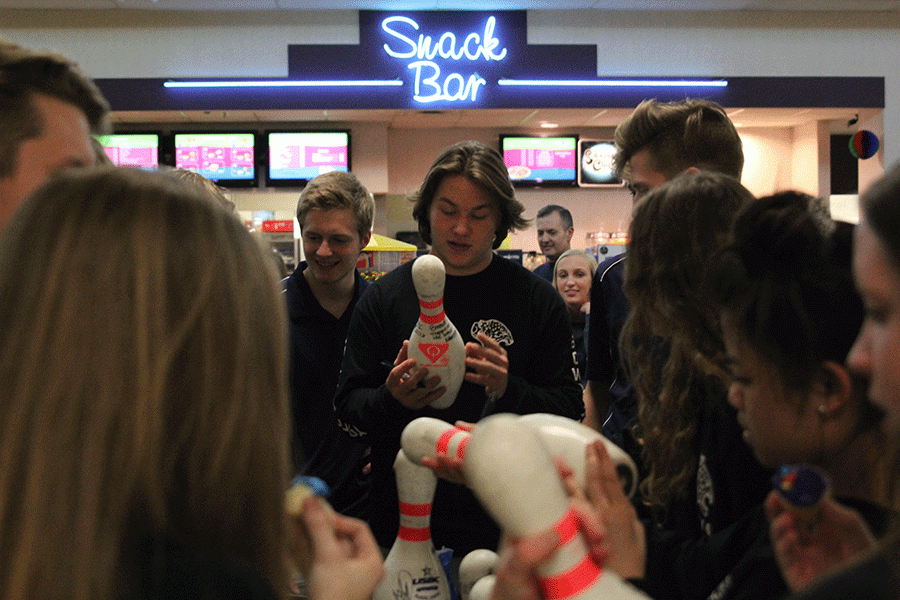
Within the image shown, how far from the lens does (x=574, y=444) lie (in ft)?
3.55

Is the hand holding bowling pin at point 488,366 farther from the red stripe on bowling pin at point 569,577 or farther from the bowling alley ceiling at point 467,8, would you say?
→ the bowling alley ceiling at point 467,8

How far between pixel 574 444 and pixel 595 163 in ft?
23.2

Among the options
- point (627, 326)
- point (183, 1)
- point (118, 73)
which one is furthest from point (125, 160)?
point (627, 326)

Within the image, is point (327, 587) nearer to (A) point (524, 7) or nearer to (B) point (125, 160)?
(A) point (524, 7)

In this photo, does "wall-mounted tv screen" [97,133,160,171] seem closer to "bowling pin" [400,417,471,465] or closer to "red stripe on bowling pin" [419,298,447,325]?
"red stripe on bowling pin" [419,298,447,325]

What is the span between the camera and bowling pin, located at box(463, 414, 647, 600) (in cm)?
81

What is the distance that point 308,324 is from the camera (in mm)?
2461

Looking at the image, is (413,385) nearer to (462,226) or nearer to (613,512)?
(462,226)

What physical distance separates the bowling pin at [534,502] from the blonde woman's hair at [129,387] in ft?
0.75

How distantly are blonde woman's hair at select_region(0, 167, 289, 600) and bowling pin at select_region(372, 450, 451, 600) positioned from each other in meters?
0.55

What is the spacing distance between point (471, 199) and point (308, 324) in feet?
2.39

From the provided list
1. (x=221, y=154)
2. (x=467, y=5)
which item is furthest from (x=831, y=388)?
(x=221, y=154)

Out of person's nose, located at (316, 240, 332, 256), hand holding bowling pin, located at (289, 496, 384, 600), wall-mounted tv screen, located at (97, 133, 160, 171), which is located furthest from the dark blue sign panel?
hand holding bowling pin, located at (289, 496, 384, 600)

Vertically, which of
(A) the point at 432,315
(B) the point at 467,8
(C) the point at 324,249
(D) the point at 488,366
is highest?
(B) the point at 467,8
